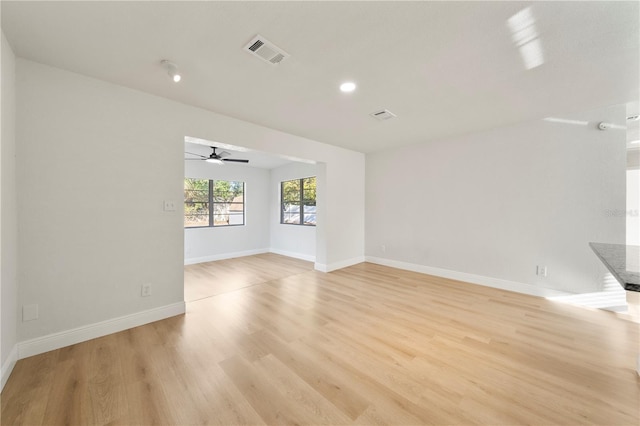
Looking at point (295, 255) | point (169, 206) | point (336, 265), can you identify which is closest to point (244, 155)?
point (295, 255)

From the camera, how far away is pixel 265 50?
6.15ft

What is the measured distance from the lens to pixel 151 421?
54.9 inches

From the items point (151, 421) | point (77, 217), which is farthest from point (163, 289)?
point (151, 421)

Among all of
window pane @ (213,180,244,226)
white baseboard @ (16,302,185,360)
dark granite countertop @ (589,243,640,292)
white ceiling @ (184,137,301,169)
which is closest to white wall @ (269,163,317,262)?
white ceiling @ (184,137,301,169)

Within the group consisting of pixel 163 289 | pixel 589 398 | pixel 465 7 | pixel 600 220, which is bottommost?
pixel 589 398

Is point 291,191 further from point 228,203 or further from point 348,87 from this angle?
point 348,87

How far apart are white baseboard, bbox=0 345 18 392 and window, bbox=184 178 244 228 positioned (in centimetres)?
389

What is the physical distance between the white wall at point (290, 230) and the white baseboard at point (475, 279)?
1746mm

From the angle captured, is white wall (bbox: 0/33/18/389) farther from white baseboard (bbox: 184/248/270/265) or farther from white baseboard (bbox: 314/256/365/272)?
white baseboard (bbox: 314/256/365/272)

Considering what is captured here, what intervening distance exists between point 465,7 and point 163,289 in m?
3.68

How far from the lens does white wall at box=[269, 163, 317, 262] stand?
605 cm

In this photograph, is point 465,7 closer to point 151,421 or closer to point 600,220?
point 151,421

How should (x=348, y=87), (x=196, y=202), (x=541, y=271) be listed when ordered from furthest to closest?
(x=196, y=202) < (x=541, y=271) < (x=348, y=87)

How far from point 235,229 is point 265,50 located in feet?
17.1
